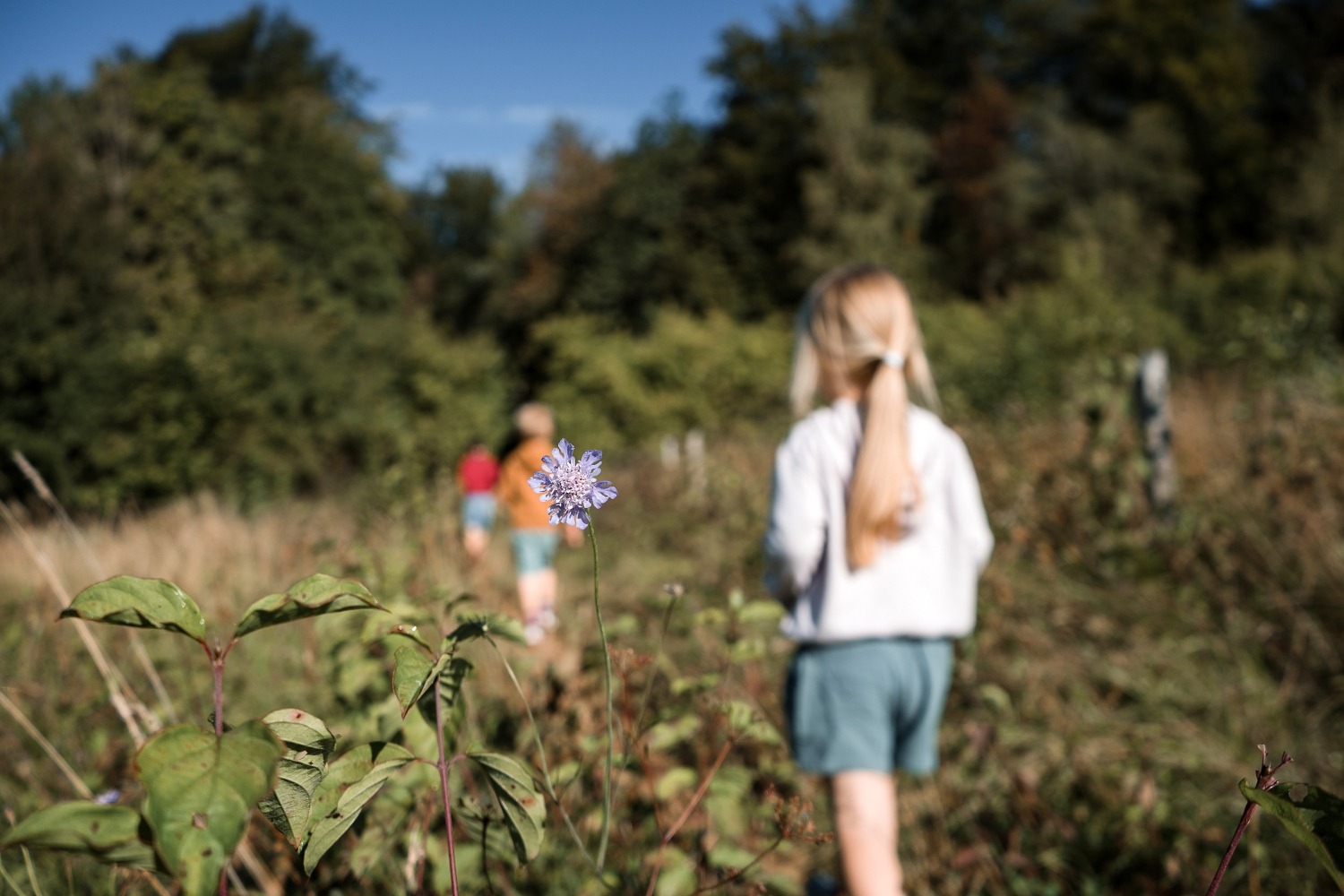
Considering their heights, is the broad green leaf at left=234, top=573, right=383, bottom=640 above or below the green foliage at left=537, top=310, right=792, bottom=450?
below

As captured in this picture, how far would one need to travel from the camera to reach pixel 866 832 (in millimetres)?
1689

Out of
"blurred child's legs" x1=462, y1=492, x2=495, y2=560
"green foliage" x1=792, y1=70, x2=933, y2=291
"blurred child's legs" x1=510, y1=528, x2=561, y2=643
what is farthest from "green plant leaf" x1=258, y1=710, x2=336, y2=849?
"green foliage" x1=792, y1=70, x2=933, y2=291

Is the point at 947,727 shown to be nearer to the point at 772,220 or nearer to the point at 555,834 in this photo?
the point at 555,834

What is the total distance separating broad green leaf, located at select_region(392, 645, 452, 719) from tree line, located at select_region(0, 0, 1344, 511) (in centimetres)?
594

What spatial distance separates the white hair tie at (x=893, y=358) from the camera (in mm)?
1948

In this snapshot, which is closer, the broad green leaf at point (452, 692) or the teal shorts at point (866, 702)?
the broad green leaf at point (452, 692)

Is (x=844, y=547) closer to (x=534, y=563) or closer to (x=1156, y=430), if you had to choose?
(x=1156, y=430)

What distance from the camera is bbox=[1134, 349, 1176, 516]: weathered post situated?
3736mm

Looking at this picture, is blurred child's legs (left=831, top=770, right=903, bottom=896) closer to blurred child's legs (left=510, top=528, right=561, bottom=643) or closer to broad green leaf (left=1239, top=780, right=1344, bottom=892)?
broad green leaf (left=1239, top=780, right=1344, bottom=892)

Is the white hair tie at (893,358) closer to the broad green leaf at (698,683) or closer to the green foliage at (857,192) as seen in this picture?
the broad green leaf at (698,683)

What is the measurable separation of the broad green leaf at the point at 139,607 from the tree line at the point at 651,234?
608cm

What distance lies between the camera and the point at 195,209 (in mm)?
17844

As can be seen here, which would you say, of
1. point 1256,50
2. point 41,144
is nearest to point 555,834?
point 41,144

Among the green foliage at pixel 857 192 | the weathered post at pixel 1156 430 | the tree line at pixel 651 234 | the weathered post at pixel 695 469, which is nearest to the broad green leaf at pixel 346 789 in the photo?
the weathered post at pixel 1156 430
